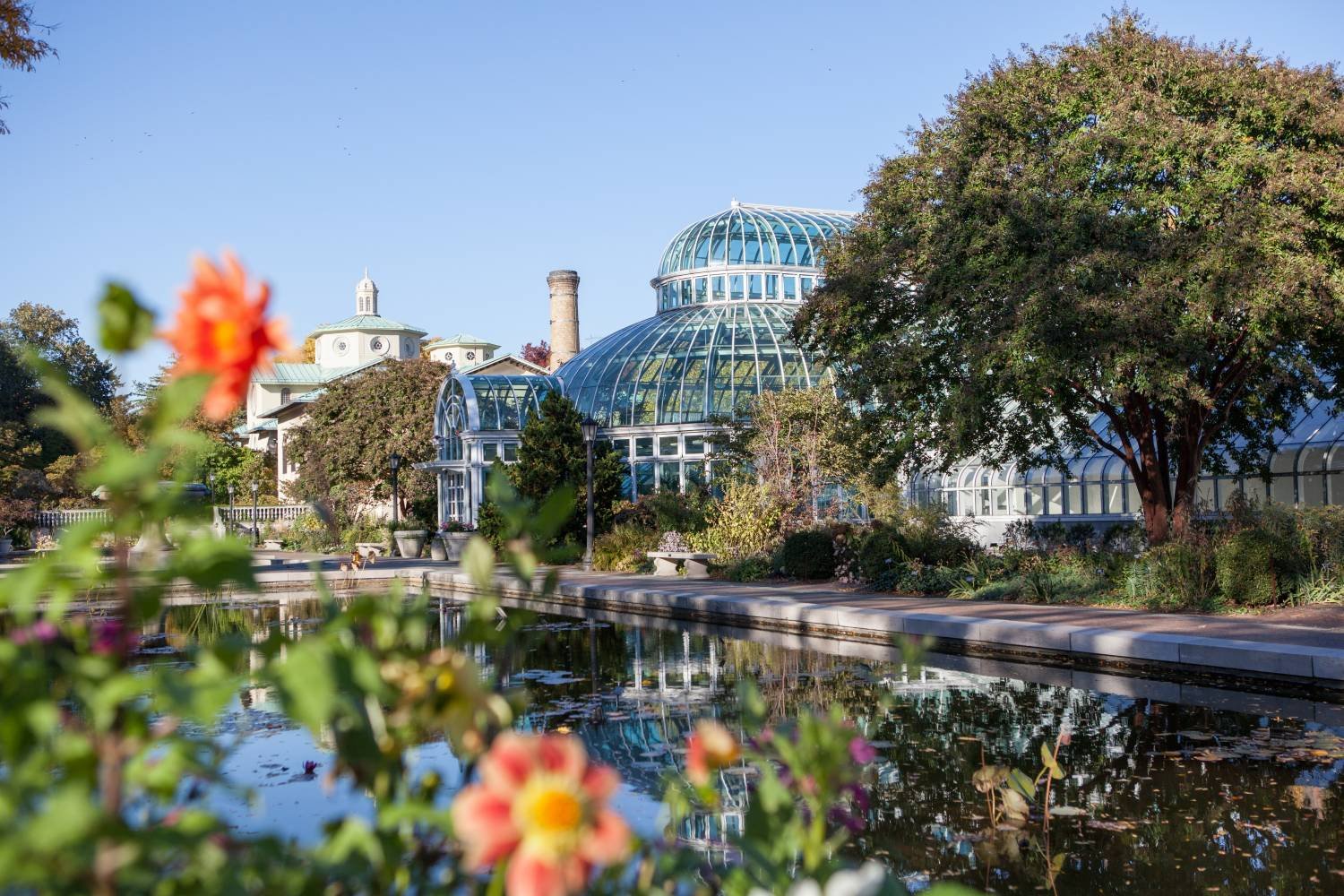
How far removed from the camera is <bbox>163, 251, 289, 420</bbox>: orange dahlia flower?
4.80 feet

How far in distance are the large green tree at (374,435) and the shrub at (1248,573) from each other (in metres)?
28.9

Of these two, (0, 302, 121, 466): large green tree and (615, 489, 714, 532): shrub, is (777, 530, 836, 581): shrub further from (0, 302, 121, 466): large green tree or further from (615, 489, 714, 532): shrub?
(0, 302, 121, 466): large green tree

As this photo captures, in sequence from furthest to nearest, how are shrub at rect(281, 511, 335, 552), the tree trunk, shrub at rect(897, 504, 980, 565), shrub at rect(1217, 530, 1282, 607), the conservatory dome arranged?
shrub at rect(281, 511, 335, 552) → the conservatory dome → shrub at rect(897, 504, 980, 565) → the tree trunk → shrub at rect(1217, 530, 1282, 607)

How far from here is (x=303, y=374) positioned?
67.7 m

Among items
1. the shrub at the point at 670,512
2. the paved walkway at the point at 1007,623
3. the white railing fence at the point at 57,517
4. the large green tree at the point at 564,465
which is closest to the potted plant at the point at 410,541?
the large green tree at the point at 564,465

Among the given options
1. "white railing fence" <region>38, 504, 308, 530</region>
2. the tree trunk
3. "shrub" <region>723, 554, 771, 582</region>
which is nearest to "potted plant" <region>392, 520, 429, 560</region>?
"shrub" <region>723, 554, 771, 582</region>

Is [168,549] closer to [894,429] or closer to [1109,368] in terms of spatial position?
[1109,368]

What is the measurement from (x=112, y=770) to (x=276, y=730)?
345 inches

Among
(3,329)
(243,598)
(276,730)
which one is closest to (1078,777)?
(276,730)

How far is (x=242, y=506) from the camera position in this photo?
5238cm

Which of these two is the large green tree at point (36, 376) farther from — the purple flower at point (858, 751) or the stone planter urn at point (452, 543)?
the purple flower at point (858, 751)

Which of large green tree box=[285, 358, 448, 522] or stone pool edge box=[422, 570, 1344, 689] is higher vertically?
large green tree box=[285, 358, 448, 522]

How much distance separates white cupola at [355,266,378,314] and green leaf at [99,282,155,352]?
75153mm

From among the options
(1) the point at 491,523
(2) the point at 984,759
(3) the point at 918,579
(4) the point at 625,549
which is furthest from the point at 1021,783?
(1) the point at 491,523
